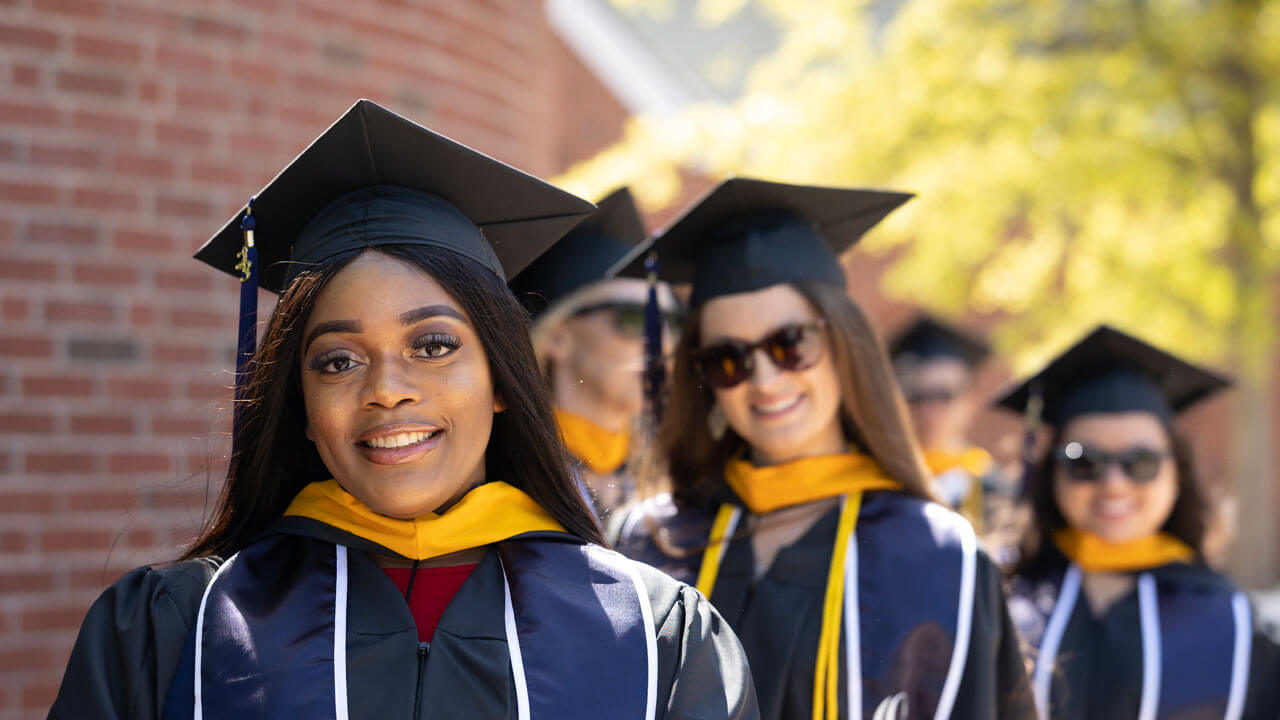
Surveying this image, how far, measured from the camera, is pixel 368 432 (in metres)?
1.96

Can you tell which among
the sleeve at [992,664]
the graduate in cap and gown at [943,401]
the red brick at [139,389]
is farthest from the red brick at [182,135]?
the graduate in cap and gown at [943,401]

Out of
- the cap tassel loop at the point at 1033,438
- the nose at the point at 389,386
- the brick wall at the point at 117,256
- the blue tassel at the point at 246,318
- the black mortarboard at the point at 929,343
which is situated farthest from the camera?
the black mortarboard at the point at 929,343

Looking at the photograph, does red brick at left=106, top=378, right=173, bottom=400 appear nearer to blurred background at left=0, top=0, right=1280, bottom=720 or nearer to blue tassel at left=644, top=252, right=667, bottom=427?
blurred background at left=0, top=0, right=1280, bottom=720

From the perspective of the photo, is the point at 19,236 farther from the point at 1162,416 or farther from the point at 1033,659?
the point at 1162,416

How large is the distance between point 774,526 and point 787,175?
4.66m

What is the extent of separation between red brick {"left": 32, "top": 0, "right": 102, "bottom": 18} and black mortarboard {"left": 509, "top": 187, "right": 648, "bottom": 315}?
1558mm

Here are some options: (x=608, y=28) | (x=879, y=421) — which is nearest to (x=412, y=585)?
(x=879, y=421)

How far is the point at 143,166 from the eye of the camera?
3.45m

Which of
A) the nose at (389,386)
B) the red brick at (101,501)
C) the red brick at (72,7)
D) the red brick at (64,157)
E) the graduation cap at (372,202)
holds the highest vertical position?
the red brick at (72,7)

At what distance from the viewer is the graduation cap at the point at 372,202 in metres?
2.01

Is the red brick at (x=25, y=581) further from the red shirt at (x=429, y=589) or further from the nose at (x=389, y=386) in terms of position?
the nose at (x=389, y=386)

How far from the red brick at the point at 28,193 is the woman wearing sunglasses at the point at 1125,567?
3131 millimetres

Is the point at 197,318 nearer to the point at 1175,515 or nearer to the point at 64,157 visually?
the point at 64,157

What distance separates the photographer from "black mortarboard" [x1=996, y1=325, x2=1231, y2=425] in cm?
371
